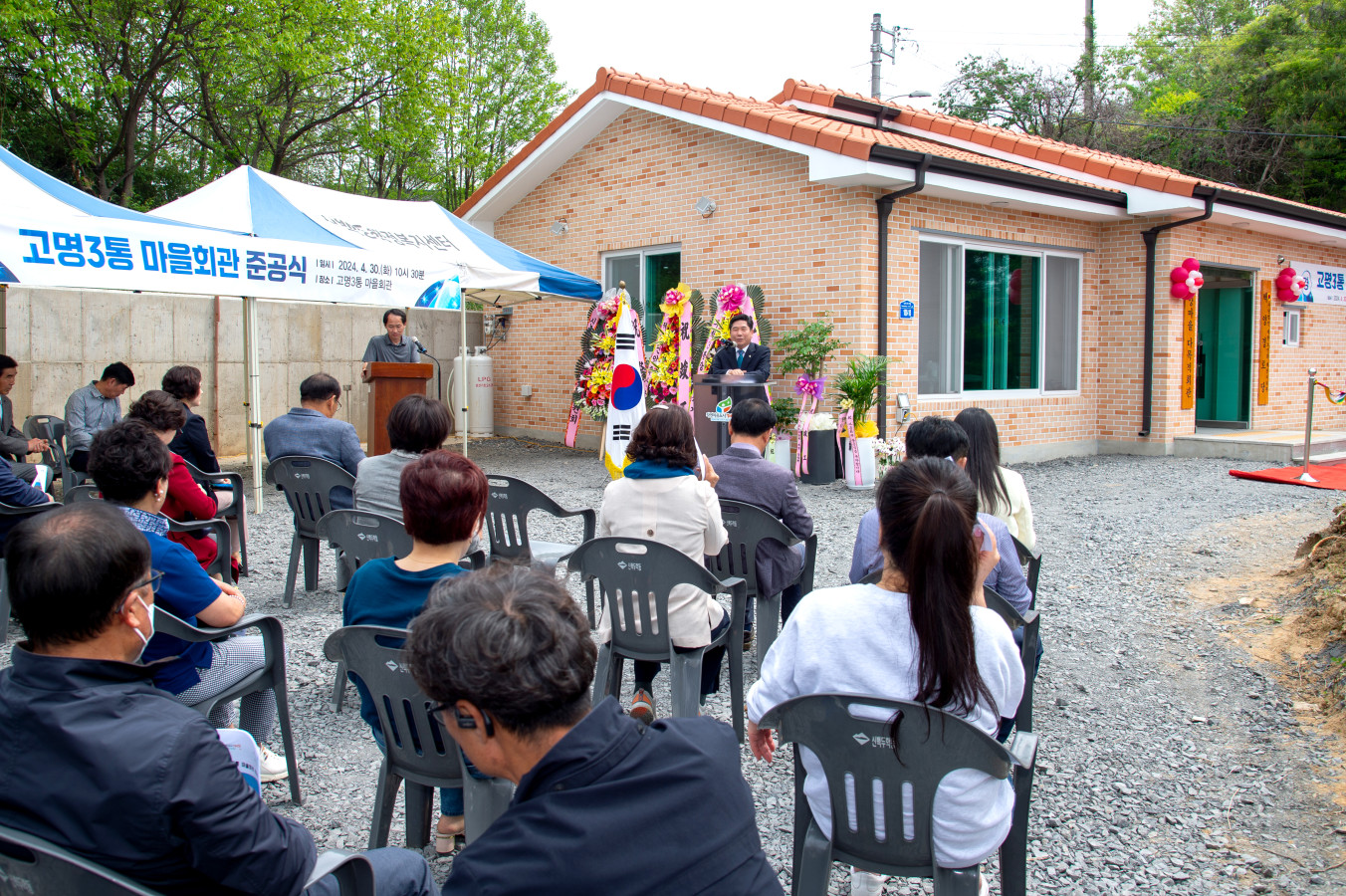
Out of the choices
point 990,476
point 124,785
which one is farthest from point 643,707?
point 124,785

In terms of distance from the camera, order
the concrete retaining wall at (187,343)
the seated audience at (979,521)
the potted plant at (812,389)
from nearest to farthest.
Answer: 1. the seated audience at (979,521)
2. the potted plant at (812,389)
3. the concrete retaining wall at (187,343)

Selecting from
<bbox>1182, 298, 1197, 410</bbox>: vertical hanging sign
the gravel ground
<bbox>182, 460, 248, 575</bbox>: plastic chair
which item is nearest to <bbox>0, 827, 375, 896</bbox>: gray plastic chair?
the gravel ground

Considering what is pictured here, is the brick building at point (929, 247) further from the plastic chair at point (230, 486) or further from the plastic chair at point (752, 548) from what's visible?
the plastic chair at point (230, 486)

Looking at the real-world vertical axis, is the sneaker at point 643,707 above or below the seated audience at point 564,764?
below

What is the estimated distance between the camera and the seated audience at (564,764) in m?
1.09

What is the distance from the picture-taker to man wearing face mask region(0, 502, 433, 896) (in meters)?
1.39

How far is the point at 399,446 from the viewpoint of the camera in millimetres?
4109

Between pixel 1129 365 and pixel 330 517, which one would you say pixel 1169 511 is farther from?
pixel 330 517

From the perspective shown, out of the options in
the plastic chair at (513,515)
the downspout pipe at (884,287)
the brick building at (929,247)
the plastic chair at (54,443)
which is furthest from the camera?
the brick building at (929,247)

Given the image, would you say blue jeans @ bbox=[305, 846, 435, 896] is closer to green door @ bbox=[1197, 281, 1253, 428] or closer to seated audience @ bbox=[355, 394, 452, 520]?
seated audience @ bbox=[355, 394, 452, 520]

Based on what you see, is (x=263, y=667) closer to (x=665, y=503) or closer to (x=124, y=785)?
(x=665, y=503)

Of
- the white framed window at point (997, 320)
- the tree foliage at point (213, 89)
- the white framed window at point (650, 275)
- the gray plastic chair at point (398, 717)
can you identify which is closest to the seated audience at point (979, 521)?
the gray plastic chair at point (398, 717)

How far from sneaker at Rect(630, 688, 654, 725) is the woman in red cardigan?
1.80m

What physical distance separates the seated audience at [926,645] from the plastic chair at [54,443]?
6.23 m
